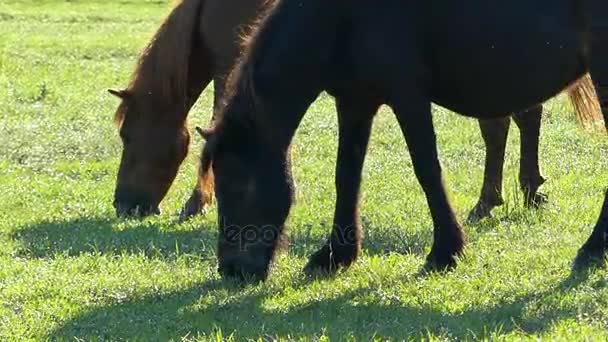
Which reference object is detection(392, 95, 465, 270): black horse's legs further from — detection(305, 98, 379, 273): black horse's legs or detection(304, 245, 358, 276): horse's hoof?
detection(304, 245, 358, 276): horse's hoof

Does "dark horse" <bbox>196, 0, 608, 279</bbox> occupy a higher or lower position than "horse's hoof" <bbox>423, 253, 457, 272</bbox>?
higher

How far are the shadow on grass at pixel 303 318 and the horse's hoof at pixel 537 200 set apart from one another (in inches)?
100

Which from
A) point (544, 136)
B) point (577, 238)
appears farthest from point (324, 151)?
point (577, 238)

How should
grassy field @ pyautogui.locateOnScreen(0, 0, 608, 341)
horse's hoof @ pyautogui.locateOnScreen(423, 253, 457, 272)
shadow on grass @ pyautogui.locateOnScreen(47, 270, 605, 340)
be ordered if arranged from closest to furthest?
shadow on grass @ pyautogui.locateOnScreen(47, 270, 605, 340), grassy field @ pyautogui.locateOnScreen(0, 0, 608, 341), horse's hoof @ pyautogui.locateOnScreen(423, 253, 457, 272)

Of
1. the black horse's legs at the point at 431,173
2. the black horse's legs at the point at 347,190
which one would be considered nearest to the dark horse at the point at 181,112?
the black horse's legs at the point at 347,190

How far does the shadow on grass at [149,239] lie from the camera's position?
787cm

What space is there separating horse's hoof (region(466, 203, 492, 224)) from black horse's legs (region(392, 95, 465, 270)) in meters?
1.91

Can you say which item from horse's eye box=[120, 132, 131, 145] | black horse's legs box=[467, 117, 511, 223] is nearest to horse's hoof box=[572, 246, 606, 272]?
black horse's legs box=[467, 117, 511, 223]

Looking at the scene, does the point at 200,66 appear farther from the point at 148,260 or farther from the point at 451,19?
the point at 451,19

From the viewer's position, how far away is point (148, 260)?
7.54 m

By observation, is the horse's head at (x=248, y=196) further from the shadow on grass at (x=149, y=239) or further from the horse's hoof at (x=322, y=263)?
the shadow on grass at (x=149, y=239)

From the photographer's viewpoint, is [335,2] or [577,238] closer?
[335,2]

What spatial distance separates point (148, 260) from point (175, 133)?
7.07 ft

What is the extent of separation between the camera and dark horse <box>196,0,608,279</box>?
6.61m
